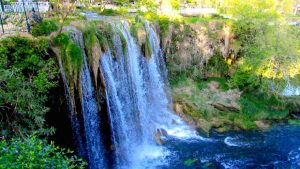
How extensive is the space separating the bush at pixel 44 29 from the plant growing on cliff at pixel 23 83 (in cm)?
92

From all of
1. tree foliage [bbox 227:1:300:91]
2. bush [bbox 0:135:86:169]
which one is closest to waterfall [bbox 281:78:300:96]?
tree foliage [bbox 227:1:300:91]

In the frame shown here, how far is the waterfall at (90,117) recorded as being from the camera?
13023 mm

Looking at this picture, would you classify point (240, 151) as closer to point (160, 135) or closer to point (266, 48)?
point (160, 135)

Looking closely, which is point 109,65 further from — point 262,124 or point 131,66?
point 262,124

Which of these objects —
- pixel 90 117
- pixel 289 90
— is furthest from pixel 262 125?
pixel 90 117

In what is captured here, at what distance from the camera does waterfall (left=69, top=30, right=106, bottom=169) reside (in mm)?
13023

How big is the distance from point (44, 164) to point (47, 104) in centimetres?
606

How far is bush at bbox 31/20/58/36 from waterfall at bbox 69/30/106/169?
2.85 feet

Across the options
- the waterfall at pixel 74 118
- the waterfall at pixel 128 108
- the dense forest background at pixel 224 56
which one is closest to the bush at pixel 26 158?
the waterfall at pixel 74 118

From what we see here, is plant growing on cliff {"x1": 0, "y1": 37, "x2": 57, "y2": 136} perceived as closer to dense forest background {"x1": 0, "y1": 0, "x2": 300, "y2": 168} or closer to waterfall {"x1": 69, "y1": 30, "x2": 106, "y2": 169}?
dense forest background {"x1": 0, "y1": 0, "x2": 300, "y2": 168}

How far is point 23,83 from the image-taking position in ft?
30.7

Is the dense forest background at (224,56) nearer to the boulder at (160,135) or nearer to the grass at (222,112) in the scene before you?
the grass at (222,112)

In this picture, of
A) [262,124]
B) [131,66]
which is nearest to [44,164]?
[131,66]

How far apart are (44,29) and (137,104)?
25.0 ft
